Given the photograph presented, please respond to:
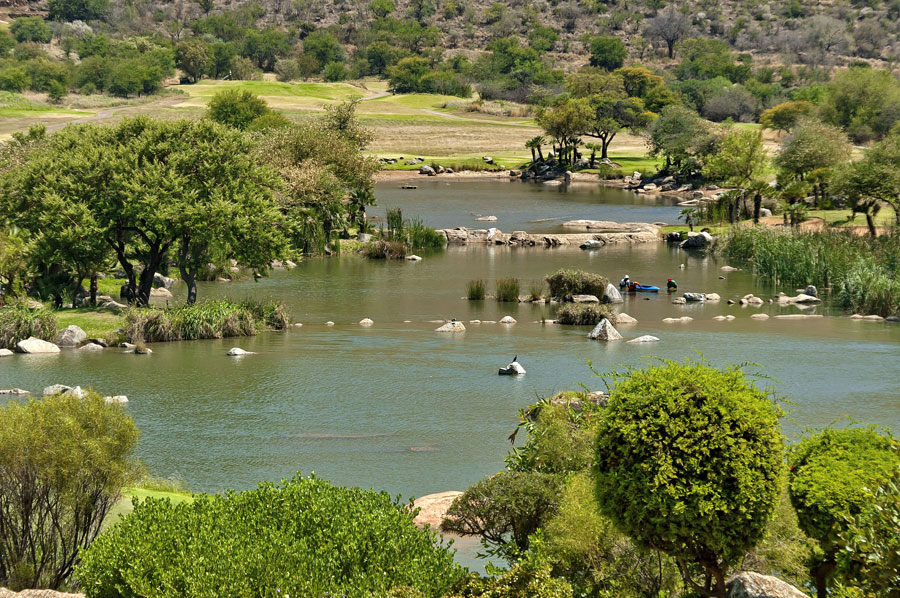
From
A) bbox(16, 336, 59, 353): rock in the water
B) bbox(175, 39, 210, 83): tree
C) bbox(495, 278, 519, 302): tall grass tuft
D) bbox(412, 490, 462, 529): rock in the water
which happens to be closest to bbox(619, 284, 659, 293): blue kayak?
bbox(495, 278, 519, 302): tall grass tuft

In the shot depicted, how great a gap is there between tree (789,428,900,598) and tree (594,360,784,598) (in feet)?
2.05

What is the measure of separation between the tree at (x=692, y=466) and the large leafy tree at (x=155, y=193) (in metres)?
31.1

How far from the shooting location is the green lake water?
87.4 ft

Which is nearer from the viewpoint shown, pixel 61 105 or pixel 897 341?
pixel 897 341

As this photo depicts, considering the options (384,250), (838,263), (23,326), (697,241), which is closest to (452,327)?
(23,326)

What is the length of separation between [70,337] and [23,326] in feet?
6.19

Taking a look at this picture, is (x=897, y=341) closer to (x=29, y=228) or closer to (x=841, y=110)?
(x=29, y=228)

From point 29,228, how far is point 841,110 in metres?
111

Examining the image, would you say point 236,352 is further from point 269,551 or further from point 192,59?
point 192,59

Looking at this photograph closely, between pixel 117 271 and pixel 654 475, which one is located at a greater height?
pixel 654 475

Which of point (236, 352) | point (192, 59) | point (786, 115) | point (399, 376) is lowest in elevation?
point (399, 376)

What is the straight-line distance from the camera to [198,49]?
195250 mm

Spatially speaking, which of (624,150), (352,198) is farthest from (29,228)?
(624,150)

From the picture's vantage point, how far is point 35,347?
38156mm
